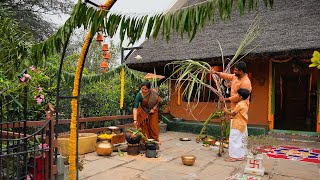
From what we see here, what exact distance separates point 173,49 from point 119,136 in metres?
4.41

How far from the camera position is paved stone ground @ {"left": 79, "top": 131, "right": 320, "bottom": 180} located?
4.36 meters

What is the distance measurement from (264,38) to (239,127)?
156 inches

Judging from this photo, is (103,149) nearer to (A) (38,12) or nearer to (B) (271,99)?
(B) (271,99)

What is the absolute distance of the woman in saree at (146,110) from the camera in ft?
19.8

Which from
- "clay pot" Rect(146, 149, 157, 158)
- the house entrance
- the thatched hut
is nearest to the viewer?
"clay pot" Rect(146, 149, 157, 158)

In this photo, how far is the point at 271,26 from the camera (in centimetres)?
859

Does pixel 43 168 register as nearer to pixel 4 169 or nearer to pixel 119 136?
pixel 4 169

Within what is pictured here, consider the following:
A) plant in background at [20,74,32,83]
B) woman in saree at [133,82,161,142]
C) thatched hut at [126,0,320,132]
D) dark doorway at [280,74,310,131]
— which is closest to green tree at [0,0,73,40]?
thatched hut at [126,0,320,132]

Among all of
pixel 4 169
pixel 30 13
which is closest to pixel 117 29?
pixel 4 169

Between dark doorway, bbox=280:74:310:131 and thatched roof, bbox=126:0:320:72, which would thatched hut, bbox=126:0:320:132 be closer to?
thatched roof, bbox=126:0:320:72

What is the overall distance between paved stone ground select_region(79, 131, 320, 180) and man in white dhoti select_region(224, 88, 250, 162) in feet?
0.69

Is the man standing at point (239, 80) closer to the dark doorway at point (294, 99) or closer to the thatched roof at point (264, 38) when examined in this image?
the thatched roof at point (264, 38)

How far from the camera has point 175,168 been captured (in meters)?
4.86

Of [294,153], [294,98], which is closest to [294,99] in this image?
[294,98]
